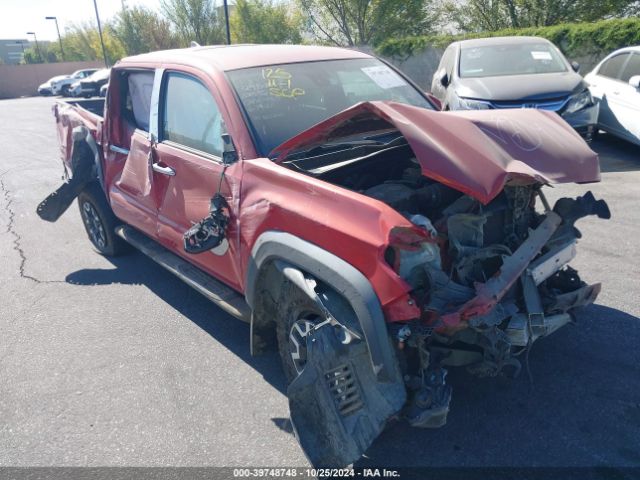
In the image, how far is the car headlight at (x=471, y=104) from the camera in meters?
7.50

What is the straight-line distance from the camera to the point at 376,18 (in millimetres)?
22109

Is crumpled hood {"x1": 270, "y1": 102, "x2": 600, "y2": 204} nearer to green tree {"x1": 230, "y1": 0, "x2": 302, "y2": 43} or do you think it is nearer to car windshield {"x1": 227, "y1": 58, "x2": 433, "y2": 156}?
car windshield {"x1": 227, "y1": 58, "x2": 433, "y2": 156}

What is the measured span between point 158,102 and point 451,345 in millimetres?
2810

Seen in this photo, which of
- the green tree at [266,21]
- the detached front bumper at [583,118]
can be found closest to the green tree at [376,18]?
the green tree at [266,21]

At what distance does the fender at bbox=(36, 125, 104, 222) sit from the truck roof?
1.30 m

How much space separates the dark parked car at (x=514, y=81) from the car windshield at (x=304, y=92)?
12.5ft

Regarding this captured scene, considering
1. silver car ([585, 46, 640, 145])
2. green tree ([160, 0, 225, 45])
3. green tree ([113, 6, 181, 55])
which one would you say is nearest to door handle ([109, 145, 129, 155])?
silver car ([585, 46, 640, 145])

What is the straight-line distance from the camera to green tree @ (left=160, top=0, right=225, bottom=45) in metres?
32.1

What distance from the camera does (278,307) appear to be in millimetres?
3072

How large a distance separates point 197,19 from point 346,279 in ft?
110

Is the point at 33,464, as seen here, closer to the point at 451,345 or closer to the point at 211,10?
the point at 451,345

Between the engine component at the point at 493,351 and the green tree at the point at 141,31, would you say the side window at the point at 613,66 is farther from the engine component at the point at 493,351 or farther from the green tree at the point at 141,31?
the green tree at the point at 141,31

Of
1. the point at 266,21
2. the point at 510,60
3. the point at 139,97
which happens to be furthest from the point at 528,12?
the point at 139,97

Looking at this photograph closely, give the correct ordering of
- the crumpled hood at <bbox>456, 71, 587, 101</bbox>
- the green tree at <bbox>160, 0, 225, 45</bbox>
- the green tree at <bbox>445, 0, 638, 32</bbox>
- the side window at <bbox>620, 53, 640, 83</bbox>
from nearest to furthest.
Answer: the crumpled hood at <bbox>456, 71, 587, 101</bbox> → the side window at <bbox>620, 53, 640, 83</bbox> → the green tree at <bbox>445, 0, 638, 32</bbox> → the green tree at <bbox>160, 0, 225, 45</bbox>
